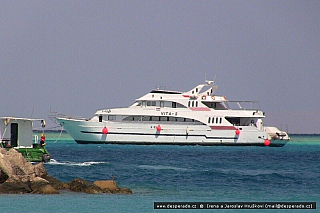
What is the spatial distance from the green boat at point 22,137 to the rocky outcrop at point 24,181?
10.1 m

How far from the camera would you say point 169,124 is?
2864 inches

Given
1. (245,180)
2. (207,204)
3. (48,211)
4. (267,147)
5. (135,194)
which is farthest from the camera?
(267,147)

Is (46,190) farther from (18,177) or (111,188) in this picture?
(111,188)

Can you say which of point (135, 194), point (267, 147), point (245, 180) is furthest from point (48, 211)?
point (267, 147)

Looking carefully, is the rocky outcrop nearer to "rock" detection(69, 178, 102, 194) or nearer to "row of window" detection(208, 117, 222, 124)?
"rock" detection(69, 178, 102, 194)

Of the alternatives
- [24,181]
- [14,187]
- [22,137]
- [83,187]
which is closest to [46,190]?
[24,181]

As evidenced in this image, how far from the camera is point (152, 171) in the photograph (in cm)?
3806

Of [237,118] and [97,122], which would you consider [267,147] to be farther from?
[97,122]

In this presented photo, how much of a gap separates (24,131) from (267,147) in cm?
4397

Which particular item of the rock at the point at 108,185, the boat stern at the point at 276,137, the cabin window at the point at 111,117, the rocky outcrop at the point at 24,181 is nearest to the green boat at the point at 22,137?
the rocky outcrop at the point at 24,181

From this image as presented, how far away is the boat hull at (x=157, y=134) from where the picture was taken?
72125 mm

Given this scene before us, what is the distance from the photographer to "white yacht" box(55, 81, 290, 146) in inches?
2844

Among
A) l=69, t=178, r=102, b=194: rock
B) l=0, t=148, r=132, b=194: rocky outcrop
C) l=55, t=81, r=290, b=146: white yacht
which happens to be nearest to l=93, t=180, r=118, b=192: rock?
l=0, t=148, r=132, b=194: rocky outcrop

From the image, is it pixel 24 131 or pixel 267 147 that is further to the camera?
pixel 267 147
